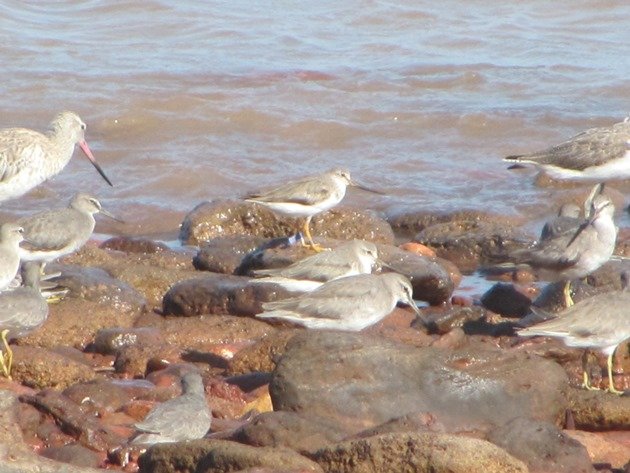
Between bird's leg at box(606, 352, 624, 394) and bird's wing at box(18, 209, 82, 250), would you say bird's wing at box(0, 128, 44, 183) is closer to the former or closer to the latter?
bird's wing at box(18, 209, 82, 250)

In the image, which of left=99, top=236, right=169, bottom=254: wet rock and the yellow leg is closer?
the yellow leg

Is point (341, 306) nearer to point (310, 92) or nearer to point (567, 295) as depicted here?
point (567, 295)

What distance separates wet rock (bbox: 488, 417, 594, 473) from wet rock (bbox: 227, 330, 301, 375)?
2.05m

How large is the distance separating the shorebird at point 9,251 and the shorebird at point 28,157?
5.98 feet

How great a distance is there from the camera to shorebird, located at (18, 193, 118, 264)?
32.2ft

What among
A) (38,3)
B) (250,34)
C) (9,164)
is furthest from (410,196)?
(38,3)

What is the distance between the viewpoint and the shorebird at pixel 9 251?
879cm

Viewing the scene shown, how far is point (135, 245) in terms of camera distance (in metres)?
11.6

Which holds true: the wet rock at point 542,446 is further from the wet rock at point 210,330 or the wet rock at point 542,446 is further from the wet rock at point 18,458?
the wet rock at point 210,330

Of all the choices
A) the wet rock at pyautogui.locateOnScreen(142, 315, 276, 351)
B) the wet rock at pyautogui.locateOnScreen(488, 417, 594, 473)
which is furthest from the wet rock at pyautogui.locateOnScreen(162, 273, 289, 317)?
the wet rock at pyautogui.locateOnScreen(488, 417, 594, 473)

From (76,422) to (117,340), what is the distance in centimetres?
193

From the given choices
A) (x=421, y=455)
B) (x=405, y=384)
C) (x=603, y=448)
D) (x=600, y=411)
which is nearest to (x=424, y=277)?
(x=600, y=411)

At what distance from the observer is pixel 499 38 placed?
21.2m

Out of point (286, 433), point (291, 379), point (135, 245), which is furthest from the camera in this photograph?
point (135, 245)
